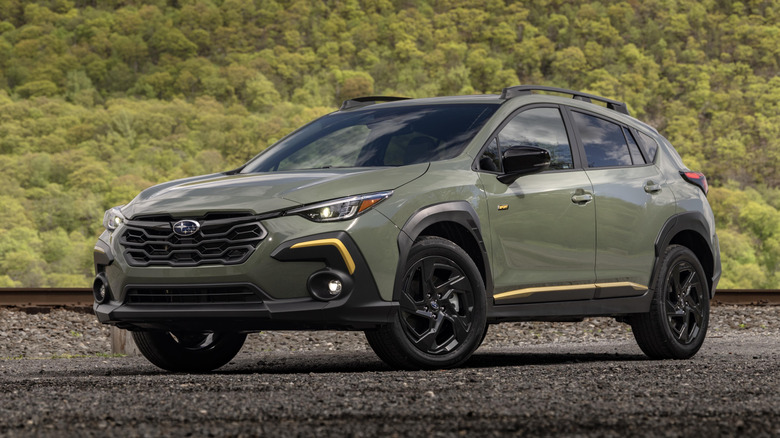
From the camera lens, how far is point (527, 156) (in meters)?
6.98

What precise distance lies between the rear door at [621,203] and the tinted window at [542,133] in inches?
7.2

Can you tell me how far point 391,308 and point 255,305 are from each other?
74cm

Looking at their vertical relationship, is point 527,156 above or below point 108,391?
above

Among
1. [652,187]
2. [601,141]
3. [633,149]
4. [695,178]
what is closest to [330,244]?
[601,141]

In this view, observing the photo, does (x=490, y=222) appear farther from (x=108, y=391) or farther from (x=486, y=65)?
(x=486, y=65)

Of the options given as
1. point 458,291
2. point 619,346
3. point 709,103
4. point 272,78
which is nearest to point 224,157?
point 272,78

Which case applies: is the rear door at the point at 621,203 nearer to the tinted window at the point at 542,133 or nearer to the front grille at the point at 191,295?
the tinted window at the point at 542,133

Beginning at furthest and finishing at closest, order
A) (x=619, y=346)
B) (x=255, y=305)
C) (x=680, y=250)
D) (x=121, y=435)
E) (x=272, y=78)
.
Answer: (x=272, y=78) → (x=619, y=346) → (x=680, y=250) → (x=255, y=305) → (x=121, y=435)

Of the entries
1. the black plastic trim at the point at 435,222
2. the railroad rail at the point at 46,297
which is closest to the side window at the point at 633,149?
the black plastic trim at the point at 435,222

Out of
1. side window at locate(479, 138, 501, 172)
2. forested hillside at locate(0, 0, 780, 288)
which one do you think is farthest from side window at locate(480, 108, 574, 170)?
forested hillside at locate(0, 0, 780, 288)

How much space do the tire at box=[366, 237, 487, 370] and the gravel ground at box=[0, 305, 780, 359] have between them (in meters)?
4.02

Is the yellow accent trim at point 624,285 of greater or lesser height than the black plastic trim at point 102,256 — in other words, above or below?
below

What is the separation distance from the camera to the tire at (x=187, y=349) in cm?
746

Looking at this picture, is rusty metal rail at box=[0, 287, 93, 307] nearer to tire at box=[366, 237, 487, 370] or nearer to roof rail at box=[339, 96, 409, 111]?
roof rail at box=[339, 96, 409, 111]
